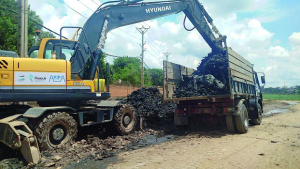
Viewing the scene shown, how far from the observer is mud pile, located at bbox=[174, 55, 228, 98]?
8414 millimetres

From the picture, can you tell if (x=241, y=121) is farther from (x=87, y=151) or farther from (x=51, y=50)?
(x=51, y=50)

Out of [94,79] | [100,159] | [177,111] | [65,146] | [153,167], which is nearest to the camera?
[153,167]

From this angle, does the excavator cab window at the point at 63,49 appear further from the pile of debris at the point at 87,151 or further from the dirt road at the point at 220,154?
the dirt road at the point at 220,154

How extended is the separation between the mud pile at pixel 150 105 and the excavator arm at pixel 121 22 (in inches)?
136

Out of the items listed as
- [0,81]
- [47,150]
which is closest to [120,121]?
[47,150]

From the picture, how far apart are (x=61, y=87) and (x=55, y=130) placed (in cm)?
113

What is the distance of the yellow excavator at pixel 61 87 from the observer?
551 centimetres

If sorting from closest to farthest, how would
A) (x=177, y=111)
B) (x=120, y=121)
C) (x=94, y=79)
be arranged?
(x=94, y=79), (x=120, y=121), (x=177, y=111)

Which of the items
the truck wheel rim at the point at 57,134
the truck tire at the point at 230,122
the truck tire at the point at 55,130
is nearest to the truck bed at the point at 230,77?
the truck tire at the point at 230,122

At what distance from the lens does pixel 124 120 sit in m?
8.13

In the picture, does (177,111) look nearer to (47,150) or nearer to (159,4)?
(159,4)

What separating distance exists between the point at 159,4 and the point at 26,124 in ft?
21.1

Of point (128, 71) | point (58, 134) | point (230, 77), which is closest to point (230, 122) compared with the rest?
point (230, 77)

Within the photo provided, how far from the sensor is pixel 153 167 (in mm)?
4590
